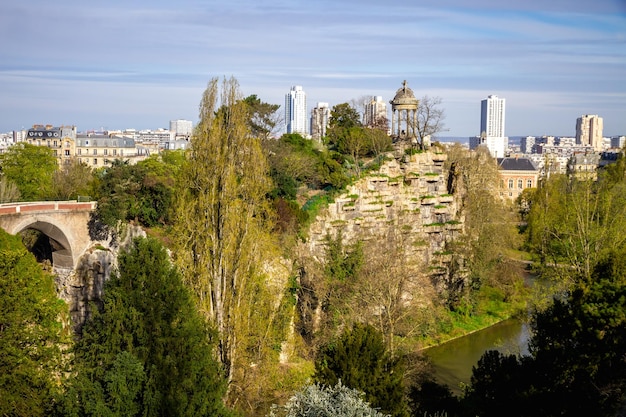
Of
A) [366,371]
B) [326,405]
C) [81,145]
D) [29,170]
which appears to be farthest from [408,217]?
[81,145]

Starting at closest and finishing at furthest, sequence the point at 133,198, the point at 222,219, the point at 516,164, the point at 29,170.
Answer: the point at 222,219 < the point at 133,198 < the point at 29,170 < the point at 516,164

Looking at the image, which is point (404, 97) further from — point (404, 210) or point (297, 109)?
point (297, 109)

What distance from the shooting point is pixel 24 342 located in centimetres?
1223

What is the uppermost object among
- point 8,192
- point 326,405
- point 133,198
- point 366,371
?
point 133,198

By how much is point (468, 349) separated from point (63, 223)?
16.5 meters

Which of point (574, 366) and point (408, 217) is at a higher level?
point (408, 217)

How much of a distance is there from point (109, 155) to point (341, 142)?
39.2 meters

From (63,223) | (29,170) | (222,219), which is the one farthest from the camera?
(29,170)

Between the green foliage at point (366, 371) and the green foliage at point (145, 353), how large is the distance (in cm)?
214

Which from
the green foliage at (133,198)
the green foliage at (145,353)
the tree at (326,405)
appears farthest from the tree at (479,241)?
the tree at (326,405)

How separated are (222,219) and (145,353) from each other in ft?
13.9

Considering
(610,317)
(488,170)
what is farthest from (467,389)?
(488,170)

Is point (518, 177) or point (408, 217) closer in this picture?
point (408, 217)

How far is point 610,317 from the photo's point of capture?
42.9 ft
